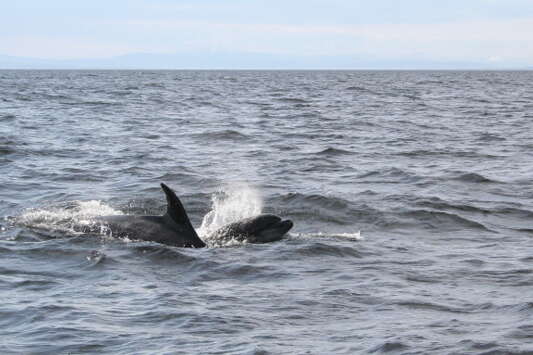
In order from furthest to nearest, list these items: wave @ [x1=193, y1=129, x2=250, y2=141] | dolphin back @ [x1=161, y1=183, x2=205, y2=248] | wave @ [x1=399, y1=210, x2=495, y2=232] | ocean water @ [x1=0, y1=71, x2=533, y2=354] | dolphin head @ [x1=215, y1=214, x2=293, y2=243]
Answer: wave @ [x1=193, y1=129, x2=250, y2=141] < wave @ [x1=399, y1=210, x2=495, y2=232] < dolphin head @ [x1=215, y1=214, x2=293, y2=243] < dolphin back @ [x1=161, y1=183, x2=205, y2=248] < ocean water @ [x1=0, y1=71, x2=533, y2=354]

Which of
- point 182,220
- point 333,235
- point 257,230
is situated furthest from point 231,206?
point 182,220

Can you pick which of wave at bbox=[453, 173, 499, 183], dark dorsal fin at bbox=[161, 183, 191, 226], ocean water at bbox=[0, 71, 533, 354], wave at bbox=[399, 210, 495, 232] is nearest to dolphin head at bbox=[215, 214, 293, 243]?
ocean water at bbox=[0, 71, 533, 354]

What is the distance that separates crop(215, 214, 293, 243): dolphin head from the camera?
13742 mm

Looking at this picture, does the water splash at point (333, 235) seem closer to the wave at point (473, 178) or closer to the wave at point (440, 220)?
the wave at point (440, 220)

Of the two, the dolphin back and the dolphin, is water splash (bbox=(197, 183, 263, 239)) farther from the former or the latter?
the dolphin back

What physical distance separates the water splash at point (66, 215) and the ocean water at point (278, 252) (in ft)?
0.21

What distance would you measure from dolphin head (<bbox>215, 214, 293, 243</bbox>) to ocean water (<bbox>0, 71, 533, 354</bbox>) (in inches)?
9.2

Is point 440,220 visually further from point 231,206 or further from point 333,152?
point 333,152

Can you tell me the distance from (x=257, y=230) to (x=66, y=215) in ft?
12.2

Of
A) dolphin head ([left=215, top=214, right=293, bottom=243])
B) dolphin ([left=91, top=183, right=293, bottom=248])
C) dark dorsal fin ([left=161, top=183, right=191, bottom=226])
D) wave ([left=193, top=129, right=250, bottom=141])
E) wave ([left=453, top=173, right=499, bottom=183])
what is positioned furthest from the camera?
wave ([left=193, top=129, right=250, bottom=141])

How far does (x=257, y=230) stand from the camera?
13797 millimetres

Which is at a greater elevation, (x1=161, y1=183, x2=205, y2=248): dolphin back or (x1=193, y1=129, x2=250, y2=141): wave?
(x1=161, y1=183, x2=205, y2=248): dolphin back

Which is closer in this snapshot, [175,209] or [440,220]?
[175,209]

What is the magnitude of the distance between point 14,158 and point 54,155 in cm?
144
